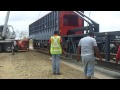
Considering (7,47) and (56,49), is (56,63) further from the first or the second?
(7,47)

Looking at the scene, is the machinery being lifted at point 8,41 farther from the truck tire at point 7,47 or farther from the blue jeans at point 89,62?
the blue jeans at point 89,62

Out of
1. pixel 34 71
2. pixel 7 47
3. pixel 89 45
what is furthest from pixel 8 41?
pixel 89 45

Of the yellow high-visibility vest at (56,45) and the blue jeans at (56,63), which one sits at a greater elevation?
the yellow high-visibility vest at (56,45)

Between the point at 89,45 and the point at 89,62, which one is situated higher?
the point at 89,45

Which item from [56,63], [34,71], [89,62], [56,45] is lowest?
[34,71]

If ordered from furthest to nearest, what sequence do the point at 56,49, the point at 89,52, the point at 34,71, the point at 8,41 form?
the point at 8,41 < the point at 34,71 < the point at 56,49 < the point at 89,52

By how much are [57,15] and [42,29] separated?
639 centimetres

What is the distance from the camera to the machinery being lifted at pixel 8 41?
96.8 ft

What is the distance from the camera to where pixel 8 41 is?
2961cm

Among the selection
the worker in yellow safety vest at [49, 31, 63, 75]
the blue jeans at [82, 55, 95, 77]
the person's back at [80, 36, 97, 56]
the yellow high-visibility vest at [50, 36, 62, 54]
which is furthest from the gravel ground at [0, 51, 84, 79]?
the person's back at [80, 36, 97, 56]

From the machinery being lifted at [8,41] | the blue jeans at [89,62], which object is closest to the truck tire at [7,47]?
the machinery being lifted at [8,41]

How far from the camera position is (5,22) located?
1241 inches

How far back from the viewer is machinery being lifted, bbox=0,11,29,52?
96.8ft
